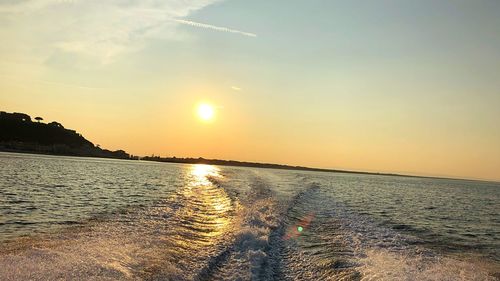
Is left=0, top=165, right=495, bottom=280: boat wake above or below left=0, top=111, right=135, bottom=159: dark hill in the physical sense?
below

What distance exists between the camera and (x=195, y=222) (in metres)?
20.6

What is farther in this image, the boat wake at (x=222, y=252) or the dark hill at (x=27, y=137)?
the dark hill at (x=27, y=137)

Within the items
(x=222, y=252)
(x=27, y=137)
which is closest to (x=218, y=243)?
(x=222, y=252)

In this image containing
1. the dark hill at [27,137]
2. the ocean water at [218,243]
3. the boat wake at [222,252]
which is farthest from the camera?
the dark hill at [27,137]

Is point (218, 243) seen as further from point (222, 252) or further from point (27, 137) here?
point (27, 137)

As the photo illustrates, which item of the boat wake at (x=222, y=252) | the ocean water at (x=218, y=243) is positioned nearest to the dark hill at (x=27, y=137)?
the ocean water at (x=218, y=243)

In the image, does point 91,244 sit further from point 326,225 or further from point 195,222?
point 326,225

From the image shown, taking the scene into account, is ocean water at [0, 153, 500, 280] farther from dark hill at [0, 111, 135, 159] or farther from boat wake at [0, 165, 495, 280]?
dark hill at [0, 111, 135, 159]

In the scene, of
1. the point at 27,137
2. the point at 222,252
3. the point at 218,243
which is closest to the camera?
the point at 222,252

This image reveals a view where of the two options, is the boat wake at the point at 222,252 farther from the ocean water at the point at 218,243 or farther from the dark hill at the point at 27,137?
the dark hill at the point at 27,137

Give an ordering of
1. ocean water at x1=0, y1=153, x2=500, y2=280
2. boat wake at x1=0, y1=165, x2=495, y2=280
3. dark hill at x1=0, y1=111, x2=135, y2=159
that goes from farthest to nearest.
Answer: dark hill at x1=0, y1=111, x2=135, y2=159
ocean water at x1=0, y1=153, x2=500, y2=280
boat wake at x1=0, y1=165, x2=495, y2=280

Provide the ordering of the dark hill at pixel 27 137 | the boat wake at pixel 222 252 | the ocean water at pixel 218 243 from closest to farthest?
1. the boat wake at pixel 222 252
2. the ocean water at pixel 218 243
3. the dark hill at pixel 27 137

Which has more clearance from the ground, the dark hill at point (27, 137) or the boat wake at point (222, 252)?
the dark hill at point (27, 137)

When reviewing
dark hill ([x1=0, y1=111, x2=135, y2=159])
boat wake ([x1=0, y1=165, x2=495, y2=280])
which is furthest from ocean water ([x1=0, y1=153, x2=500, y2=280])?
dark hill ([x1=0, y1=111, x2=135, y2=159])
